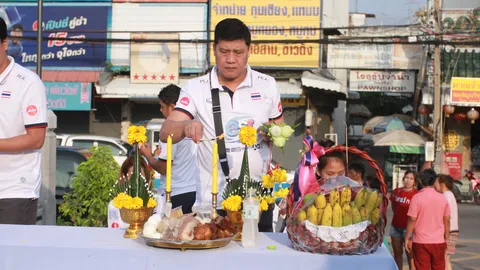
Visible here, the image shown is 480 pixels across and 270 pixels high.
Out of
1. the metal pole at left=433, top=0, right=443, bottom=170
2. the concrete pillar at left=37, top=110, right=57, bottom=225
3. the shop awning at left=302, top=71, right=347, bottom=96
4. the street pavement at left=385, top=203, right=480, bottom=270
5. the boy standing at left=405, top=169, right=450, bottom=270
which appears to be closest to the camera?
the concrete pillar at left=37, top=110, right=57, bottom=225

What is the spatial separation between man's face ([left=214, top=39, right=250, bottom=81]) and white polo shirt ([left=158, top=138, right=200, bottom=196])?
231 cm

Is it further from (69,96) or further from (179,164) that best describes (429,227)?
(69,96)

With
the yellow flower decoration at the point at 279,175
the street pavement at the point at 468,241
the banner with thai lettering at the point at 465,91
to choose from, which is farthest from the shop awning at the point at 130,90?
the yellow flower decoration at the point at 279,175

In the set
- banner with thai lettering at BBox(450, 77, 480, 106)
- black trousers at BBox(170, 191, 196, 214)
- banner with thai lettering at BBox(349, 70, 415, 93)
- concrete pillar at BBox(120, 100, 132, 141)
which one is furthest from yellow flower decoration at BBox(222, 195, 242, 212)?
concrete pillar at BBox(120, 100, 132, 141)

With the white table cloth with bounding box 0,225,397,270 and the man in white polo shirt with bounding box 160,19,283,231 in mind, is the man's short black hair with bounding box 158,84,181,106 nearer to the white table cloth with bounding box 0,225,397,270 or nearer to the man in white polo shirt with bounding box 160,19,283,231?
the man in white polo shirt with bounding box 160,19,283,231

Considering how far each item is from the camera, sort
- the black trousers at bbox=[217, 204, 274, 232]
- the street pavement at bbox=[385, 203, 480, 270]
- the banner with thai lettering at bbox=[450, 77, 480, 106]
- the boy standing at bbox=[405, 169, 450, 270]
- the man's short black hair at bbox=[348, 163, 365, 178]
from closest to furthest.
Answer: the black trousers at bbox=[217, 204, 274, 232] → the boy standing at bbox=[405, 169, 450, 270] → the man's short black hair at bbox=[348, 163, 365, 178] → the street pavement at bbox=[385, 203, 480, 270] → the banner with thai lettering at bbox=[450, 77, 480, 106]

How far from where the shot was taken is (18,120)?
460 centimetres

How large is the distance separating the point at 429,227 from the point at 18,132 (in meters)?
5.40

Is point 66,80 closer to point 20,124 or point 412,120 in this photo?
point 412,120

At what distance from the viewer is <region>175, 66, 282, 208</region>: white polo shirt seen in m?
4.20

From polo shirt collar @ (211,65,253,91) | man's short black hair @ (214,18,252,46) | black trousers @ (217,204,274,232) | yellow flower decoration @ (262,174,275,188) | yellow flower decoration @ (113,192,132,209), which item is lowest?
black trousers @ (217,204,274,232)

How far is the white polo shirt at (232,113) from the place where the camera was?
13.8 ft

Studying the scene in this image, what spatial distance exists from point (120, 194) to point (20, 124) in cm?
114

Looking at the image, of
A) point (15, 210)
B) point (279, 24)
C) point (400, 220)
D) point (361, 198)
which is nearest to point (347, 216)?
point (361, 198)
